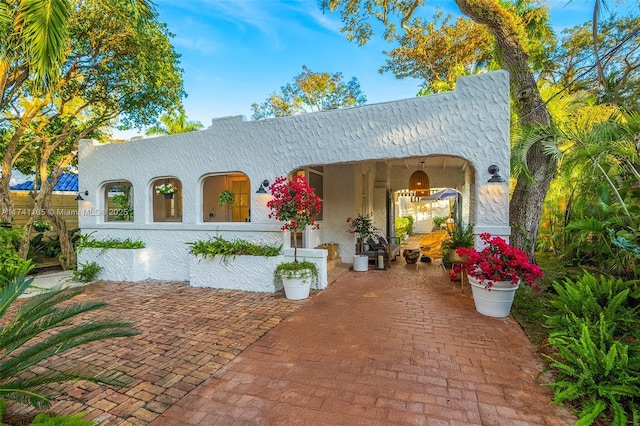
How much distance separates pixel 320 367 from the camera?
3.56 meters

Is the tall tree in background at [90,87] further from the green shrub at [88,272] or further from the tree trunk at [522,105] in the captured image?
the tree trunk at [522,105]

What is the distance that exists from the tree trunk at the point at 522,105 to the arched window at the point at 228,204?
847 cm

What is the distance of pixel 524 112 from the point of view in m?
7.49

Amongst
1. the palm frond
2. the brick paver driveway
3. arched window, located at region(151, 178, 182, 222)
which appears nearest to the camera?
the brick paver driveway

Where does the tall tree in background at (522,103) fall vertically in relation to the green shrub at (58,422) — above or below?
above

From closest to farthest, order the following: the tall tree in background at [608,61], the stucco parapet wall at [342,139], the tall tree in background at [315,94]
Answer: the stucco parapet wall at [342,139] < the tall tree in background at [608,61] < the tall tree in background at [315,94]

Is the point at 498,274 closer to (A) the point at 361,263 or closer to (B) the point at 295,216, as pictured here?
(B) the point at 295,216

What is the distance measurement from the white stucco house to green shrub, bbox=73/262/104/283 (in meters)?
0.35

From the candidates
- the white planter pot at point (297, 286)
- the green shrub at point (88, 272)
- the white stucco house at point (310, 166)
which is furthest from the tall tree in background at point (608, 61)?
the green shrub at point (88, 272)

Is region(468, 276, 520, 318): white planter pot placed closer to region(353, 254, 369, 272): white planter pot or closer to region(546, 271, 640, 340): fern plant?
region(546, 271, 640, 340): fern plant

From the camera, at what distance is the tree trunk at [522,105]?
7.24 metres

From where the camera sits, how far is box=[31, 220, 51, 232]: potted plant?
999 centimetres

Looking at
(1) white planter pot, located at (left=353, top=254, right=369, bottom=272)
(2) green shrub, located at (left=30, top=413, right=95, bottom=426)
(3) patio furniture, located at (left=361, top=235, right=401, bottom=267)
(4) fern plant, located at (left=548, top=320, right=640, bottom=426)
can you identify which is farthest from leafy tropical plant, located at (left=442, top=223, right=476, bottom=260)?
(2) green shrub, located at (left=30, top=413, right=95, bottom=426)

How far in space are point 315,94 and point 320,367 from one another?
2046 centimetres
